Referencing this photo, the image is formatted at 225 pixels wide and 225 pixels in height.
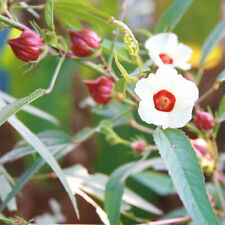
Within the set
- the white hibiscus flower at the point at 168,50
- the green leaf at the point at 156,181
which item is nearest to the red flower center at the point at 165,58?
the white hibiscus flower at the point at 168,50

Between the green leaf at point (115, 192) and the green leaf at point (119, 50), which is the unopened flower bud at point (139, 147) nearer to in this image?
the green leaf at point (115, 192)

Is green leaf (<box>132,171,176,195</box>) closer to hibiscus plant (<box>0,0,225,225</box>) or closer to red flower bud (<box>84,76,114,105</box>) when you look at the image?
hibiscus plant (<box>0,0,225,225</box>)

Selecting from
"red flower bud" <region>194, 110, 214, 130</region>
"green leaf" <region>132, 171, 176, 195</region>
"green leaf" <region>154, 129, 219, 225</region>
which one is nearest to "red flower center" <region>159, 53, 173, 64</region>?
"red flower bud" <region>194, 110, 214, 130</region>

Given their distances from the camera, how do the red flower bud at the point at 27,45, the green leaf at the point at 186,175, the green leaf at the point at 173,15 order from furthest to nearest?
the green leaf at the point at 173,15 → the red flower bud at the point at 27,45 → the green leaf at the point at 186,175

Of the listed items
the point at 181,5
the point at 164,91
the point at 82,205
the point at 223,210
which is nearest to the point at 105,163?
the point at 82,205

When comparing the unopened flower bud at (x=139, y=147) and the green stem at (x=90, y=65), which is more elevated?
the green stem at (x=90, y=65)

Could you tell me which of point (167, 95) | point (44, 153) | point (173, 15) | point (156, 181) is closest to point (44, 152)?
point (44, 153)

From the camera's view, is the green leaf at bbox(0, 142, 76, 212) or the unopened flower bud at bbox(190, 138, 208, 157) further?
the unopened flower bud at bbox(190, 138, 208, 157)
